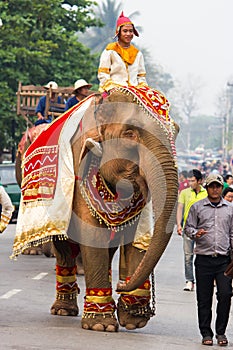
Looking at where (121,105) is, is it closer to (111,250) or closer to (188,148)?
(111,250)

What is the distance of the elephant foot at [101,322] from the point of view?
1075cm

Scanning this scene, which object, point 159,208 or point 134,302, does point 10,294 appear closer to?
point 134,302

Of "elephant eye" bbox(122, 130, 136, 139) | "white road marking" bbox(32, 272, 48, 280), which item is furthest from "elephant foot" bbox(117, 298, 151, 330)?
"white road marking" bbox(32, 272, 48, 280)

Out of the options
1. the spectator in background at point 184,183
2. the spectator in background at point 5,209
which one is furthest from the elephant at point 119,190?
the spectator in background at point 184,183

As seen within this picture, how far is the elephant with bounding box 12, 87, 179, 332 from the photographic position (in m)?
10.0

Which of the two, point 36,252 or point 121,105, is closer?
point 121,105

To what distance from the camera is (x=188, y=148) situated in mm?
160125

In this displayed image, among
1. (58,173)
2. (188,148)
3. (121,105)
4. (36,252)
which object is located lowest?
(188,148)

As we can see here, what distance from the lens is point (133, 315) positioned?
11094 millimetres

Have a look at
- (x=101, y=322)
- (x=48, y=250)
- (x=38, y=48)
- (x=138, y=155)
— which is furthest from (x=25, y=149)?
(x=38, y=48)

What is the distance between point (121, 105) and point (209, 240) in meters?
1.60

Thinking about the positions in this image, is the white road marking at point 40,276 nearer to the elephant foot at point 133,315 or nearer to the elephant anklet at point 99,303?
the elephant foot at point 133,315

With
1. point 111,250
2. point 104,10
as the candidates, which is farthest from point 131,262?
point 104,10

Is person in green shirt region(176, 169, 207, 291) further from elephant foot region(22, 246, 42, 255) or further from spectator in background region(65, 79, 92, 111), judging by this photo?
elephant foot region(22, 246, 42, 255)
